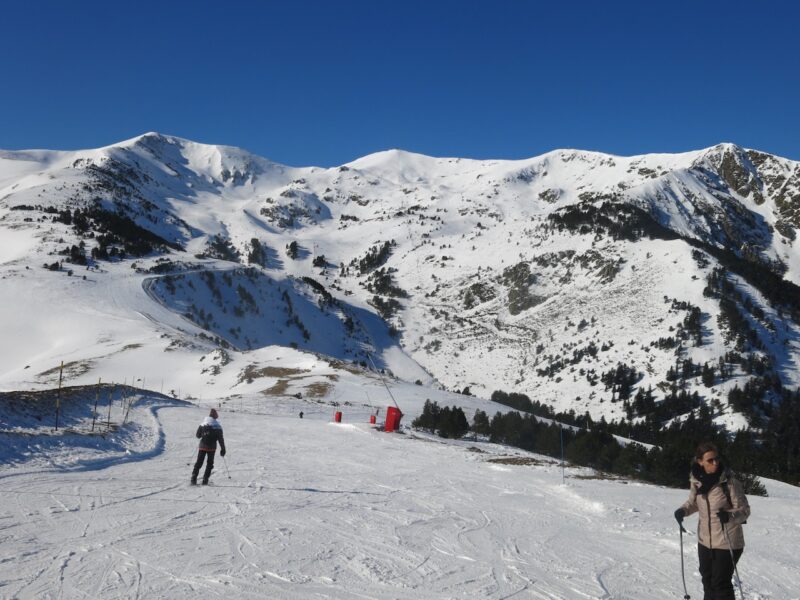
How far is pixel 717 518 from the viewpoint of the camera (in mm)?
7023

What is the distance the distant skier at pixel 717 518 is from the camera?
6.95 m

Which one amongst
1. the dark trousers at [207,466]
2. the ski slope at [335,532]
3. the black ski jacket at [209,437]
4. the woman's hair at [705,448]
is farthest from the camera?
the black ski jacket at [209,437]

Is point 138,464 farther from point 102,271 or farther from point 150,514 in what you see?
point 102,271

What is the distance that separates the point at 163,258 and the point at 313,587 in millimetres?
133052

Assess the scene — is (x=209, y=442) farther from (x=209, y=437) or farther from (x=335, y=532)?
(x=335, y=532)

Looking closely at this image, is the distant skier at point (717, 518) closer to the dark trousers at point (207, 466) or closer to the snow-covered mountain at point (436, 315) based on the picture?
the dark trousers at point (207, 466)

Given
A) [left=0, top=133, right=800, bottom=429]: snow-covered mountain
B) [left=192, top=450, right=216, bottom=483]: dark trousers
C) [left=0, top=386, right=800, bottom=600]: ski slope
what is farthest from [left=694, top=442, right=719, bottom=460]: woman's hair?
[left=0, top=133, right=800, bottom=429]: snow-covered mountain

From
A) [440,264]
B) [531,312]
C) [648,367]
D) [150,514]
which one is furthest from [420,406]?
[440,264]

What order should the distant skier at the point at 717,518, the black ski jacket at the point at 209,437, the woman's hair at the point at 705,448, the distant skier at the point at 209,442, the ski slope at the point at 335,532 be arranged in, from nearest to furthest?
the distant skier at the point at 717,518 < the woman's hair at the point at 705,448 < the ski slope at the point at 335,532 < the distant skier at the point at 209,442 < the black ski jacket at the point at 209,437

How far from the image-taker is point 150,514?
11.2 meters

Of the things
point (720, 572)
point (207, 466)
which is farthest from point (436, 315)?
point (720, 572)

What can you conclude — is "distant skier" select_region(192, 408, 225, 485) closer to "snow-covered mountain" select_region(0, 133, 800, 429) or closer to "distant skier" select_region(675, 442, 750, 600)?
"distant skier" select_region(675, 442, 750, 600)

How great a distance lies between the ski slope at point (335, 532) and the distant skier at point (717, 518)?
4.53ft

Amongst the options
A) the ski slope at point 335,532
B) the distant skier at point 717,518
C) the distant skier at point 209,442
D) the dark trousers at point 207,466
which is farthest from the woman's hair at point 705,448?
the dark trousers at point 207,466
